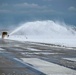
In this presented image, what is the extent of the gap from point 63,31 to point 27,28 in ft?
61.0

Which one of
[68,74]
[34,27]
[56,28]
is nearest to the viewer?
[68,74]

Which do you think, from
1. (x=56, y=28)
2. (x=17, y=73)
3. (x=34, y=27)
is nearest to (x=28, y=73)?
(x=17, y=73)

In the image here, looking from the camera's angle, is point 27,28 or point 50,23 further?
point 27,28

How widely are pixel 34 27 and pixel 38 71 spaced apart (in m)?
108

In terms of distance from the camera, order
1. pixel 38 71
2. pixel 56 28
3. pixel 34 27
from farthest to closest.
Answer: pixel 34 27
pixel 56 28
pixel 38 71

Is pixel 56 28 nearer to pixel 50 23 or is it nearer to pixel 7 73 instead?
pixel 50 23

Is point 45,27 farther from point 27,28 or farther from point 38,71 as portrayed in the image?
point 38,71

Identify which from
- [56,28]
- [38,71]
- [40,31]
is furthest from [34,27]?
[38,71]

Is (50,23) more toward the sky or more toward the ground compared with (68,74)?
more toward the sky

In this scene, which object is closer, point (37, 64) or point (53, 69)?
point (53, 69)

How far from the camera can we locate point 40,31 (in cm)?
12450

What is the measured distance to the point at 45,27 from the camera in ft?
387

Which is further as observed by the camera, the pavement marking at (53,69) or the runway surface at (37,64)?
the runway surface at (37,64)

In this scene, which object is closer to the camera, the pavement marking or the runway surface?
the pavement marking
